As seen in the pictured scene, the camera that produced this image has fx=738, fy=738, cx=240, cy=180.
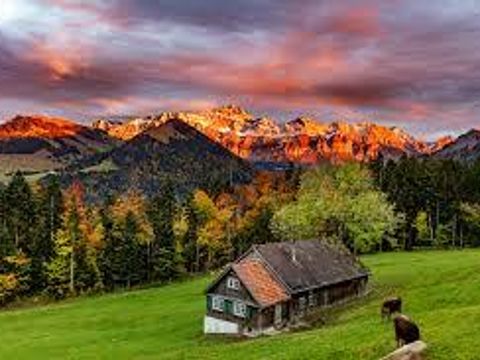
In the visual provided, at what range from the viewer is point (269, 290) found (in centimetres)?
7575

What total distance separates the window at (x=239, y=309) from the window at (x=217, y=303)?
155cm

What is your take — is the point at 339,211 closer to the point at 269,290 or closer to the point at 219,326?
the point at 269,290

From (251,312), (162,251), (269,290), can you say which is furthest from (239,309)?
(162,251)

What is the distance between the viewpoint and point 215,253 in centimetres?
14375

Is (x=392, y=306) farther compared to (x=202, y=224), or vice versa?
(x=202, y=224)

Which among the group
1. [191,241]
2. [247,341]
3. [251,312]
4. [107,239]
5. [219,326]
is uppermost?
[107,239]

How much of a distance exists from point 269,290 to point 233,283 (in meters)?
4.08

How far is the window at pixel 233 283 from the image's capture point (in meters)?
76.9

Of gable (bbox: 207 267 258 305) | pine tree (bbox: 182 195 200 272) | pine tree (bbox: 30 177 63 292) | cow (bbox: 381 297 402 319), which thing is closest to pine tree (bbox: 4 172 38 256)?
pine tree (bbox: 30 177 63 292)

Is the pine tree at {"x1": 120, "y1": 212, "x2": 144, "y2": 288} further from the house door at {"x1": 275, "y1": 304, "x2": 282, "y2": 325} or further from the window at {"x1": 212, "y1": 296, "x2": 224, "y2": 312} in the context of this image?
the house door at {"x1": 275, "y1": 304, "x2": 282, "y2": 325}

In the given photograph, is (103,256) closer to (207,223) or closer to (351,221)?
(207,223)

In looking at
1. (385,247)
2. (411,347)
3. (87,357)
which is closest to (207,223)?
(385,247)

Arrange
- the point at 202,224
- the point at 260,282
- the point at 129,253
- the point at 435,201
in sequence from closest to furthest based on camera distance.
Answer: the point at 260,282 → the point at 129,253 → the point at 202,224 → the point at 435,201

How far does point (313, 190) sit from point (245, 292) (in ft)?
133
